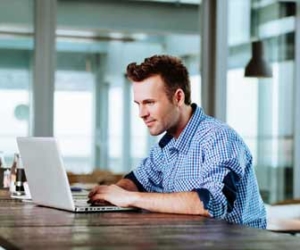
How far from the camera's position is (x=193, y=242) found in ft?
6.67

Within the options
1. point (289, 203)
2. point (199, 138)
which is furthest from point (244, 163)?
point (289, 203)

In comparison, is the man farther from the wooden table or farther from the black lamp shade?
the black lamp shade

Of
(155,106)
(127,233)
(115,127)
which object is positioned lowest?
(127,233)

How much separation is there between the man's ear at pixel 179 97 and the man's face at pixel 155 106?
0.02 metres

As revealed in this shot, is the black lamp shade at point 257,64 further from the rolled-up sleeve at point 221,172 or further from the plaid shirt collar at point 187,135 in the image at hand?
the rolled-up sleeve at point 221,172

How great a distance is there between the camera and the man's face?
3135mm

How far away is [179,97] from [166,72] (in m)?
0.11

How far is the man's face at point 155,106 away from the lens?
3.13m

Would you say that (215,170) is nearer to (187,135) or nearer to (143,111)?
(187,135)

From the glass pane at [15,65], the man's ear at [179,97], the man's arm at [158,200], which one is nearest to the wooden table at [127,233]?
the man's arm at [158,200]

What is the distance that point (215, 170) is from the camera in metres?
2.83

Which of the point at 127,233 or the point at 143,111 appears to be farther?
the point at 143,111

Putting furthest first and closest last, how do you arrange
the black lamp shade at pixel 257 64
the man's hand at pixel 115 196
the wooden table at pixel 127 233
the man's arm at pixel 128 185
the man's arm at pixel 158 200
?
1. the black lamp shade at pixel 257 64
2. the man's arm at pixel 128 185
3. the man's hand at pixel 115 196
4. the man's arm at pixel 158 200
5. the wooden table at pixel 127 233

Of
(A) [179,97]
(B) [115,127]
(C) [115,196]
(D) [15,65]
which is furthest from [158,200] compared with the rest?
(B) [115,127]
